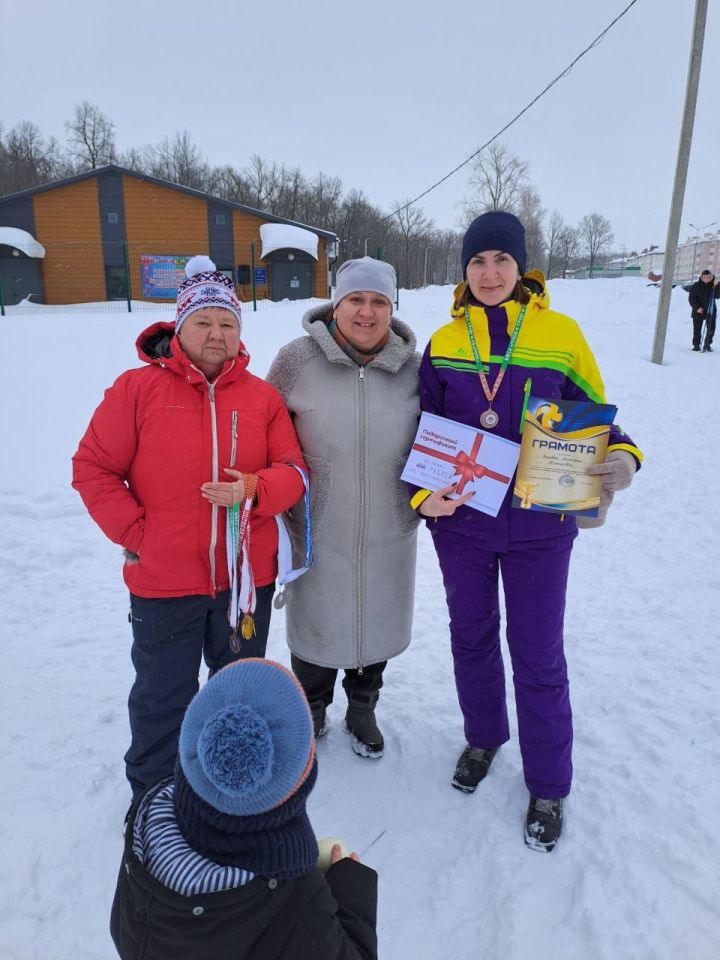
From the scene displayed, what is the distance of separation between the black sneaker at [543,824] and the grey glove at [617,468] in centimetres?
126

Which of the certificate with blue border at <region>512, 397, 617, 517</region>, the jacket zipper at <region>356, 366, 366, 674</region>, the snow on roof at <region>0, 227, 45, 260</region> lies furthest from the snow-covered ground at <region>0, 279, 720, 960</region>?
the snow on roof at <region>0, 227, 45, 260</region>

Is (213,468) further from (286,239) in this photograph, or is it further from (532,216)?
(532,216)

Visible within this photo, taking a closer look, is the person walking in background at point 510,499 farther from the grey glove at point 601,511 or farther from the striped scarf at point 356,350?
the striped scarf at point 356,350

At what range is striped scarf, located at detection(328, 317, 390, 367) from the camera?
2404 millimetres

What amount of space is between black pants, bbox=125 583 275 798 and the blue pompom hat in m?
1.09

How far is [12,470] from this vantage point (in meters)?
6.06

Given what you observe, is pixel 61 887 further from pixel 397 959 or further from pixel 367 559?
pixel 367 559

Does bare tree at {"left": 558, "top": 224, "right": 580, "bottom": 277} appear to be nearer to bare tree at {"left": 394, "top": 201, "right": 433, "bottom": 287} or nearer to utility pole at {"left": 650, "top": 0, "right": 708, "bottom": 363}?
bare tree at {"left": 394, "top": 201, "right": 433, "bottom": 287}

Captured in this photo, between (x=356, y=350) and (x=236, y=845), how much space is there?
5.89ft

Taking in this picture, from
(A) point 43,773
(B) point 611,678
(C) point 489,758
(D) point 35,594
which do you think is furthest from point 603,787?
(D) point 35,594

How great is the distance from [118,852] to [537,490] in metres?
2.04

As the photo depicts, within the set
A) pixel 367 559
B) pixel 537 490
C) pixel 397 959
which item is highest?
pixel 537 490

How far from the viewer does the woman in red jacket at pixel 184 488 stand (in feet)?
6.73

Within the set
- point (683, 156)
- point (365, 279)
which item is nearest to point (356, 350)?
point (365, 279)
